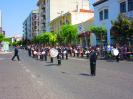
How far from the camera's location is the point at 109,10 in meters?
56.3

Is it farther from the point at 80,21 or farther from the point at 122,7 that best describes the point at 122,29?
the point at 80,21

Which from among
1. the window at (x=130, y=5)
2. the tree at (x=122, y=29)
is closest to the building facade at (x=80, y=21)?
the window at (x=130, y=5)

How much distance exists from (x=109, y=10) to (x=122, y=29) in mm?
13037

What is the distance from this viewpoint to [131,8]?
1978 inches

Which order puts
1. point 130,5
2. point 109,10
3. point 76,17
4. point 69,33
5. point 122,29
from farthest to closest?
point 76,17 → point 69,33 → point 109,10 → point 130,5 → point 122,29

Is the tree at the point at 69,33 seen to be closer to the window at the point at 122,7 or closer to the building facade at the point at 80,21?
the building facade at the point at 80,21

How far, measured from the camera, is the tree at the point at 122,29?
4303 cm

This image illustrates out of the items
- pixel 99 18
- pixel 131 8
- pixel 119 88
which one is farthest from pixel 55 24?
pixel 119 88

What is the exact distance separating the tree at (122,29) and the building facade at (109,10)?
18.0 ft

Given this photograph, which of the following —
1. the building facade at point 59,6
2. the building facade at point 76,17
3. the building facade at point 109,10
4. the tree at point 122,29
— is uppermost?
the building facade at point 59,6

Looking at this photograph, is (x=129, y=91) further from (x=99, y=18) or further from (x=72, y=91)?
(x=99, y=18)

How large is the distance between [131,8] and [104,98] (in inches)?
1530

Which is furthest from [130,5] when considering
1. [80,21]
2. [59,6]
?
[59,6]

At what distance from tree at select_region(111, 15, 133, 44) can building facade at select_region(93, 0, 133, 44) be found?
18.0 feet
